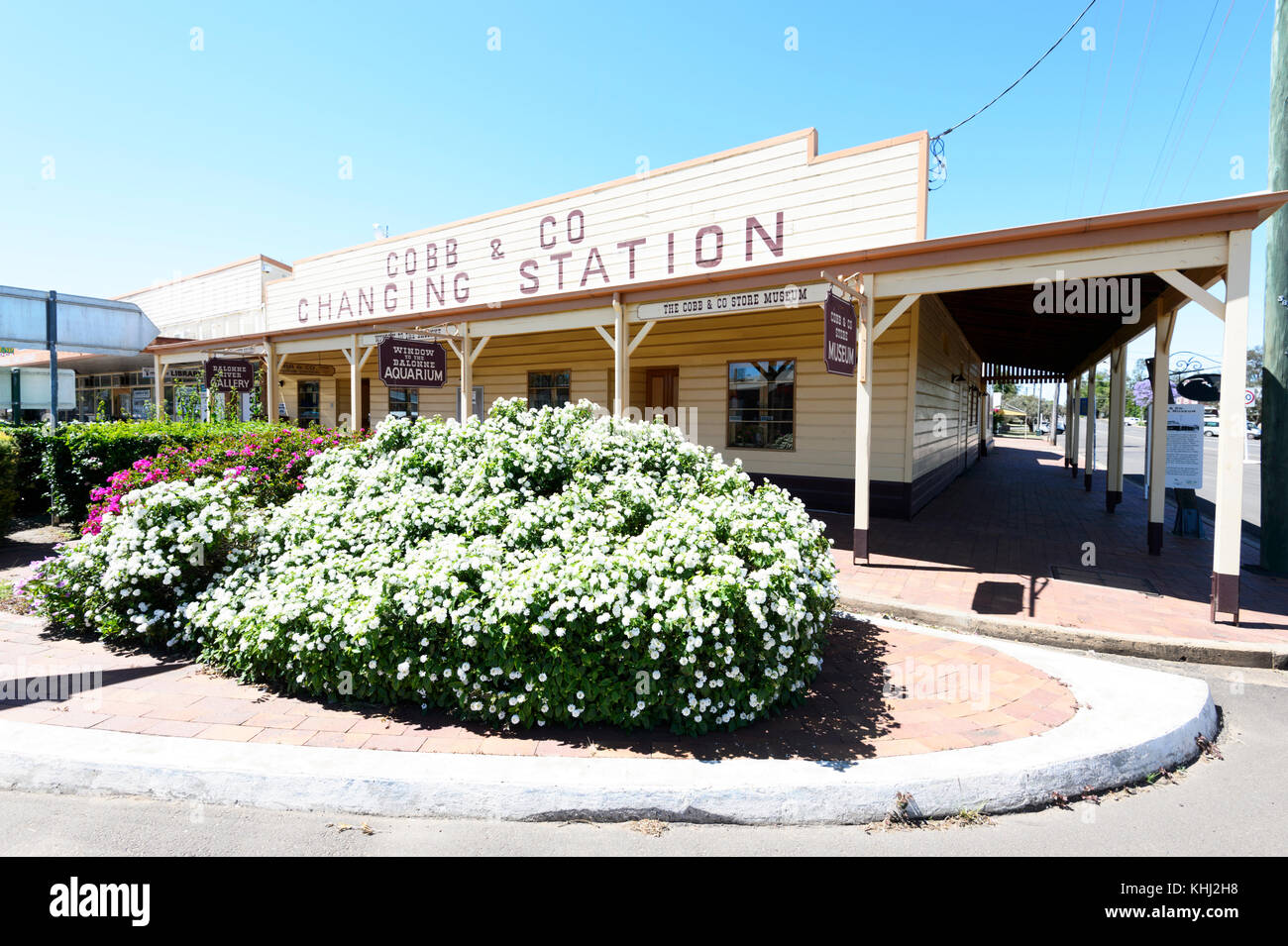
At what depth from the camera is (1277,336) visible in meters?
7.42

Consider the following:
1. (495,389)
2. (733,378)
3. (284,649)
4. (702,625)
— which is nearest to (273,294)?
(495,389)

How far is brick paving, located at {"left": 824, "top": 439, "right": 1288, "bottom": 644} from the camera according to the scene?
5875 mm

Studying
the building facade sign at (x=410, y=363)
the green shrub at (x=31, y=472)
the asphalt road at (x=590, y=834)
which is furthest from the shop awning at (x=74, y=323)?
the asphalt road at (x=590, y=834)

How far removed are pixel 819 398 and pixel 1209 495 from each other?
41.2ft

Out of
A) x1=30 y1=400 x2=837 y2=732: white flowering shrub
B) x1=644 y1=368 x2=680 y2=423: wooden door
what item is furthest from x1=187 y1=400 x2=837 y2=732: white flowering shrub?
x1=644 y1=368 x2=680 y2=423: wooden door

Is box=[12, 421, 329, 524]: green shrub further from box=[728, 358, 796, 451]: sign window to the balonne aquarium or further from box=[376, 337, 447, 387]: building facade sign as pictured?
box=[728, 358, 796, 451]: sign window to the balonne aquarium

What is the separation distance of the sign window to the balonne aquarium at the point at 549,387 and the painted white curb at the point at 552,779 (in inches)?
453

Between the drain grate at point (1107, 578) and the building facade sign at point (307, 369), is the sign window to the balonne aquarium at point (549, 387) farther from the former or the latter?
the drain grate at point (1107, 578)

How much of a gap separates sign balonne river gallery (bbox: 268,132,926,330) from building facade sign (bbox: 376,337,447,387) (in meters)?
0.80

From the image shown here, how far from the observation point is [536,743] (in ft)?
11.0

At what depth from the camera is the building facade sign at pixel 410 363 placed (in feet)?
38.6

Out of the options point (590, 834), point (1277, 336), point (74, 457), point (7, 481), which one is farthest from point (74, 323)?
point (1277, 336)

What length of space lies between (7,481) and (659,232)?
10.1 meters

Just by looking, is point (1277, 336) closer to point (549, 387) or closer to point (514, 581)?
point (514, 581)
